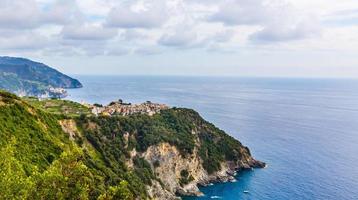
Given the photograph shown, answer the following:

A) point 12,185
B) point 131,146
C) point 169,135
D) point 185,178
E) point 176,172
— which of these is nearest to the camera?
point 12,185

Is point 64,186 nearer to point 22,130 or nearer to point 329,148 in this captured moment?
point 22,130

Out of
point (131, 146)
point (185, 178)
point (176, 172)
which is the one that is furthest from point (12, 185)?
point (176, 172)

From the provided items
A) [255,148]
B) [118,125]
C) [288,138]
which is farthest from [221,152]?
[288,138]

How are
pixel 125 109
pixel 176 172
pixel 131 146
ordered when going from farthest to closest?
pixel 125 109 < pixel 176 172 < pixel 131 146

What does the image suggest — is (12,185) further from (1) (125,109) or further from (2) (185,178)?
(1) (125,109)

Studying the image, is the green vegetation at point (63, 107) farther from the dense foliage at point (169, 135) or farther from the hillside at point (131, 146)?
the dense foliage at point (169, 135)

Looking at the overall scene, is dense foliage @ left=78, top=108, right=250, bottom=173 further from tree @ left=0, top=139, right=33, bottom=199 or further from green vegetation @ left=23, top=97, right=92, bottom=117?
tree @ left=0, top=139, right=33, bottom=199

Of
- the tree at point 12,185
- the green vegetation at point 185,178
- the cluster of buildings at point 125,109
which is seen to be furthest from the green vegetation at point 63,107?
the tree at point 12,185

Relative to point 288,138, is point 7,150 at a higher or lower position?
higher
